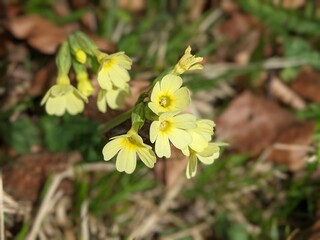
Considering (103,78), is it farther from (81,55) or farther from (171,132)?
(171,132)

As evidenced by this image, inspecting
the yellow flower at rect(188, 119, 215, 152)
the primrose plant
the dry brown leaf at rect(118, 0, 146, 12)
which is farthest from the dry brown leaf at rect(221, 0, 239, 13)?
the yellow flower at rect(188, 119, 215, 152)

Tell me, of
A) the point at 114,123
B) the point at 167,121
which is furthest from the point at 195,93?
the point at 167,121

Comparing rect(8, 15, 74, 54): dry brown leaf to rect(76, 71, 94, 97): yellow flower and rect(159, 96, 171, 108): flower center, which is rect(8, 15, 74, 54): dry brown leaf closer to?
rect(76, 71, 94, 97): yellow flower

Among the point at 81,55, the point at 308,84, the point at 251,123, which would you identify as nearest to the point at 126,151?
the point at 81,55

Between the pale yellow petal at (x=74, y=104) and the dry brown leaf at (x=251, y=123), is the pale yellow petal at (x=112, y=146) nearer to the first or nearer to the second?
the pale yellow petal at (x=74, y=104)

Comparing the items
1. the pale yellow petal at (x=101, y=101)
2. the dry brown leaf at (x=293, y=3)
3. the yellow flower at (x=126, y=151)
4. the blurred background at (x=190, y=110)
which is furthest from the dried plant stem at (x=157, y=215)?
the dry brown leaf at (x=293, y=3)
